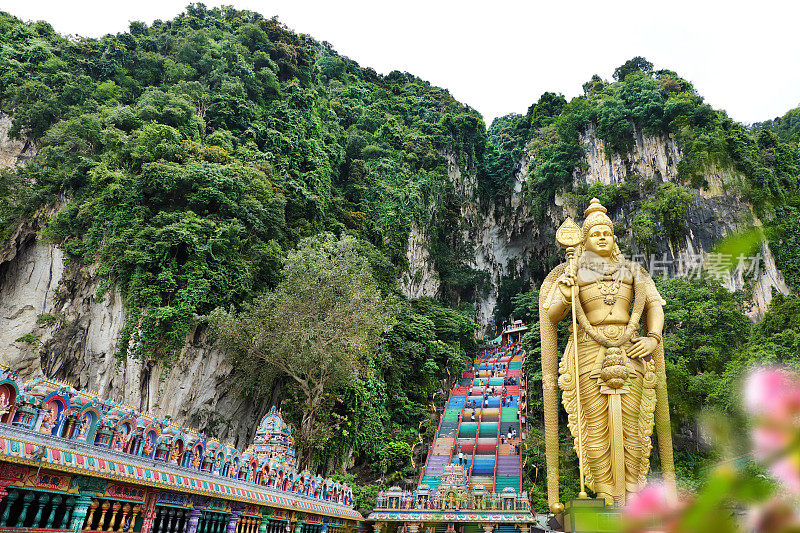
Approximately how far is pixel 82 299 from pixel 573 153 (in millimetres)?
21527

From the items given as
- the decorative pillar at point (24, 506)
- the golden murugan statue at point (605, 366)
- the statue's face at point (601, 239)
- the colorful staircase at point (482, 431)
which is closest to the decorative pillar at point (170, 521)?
the decorative pillar at point (24, 506)

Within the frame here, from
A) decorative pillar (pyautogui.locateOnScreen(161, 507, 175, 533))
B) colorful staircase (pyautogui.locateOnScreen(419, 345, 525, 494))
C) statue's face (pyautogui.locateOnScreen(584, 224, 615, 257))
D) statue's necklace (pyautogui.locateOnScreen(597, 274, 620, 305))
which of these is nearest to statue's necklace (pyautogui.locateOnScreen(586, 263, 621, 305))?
statue's necklace (pyautogui.locateOnScreen(597, 274, 620, 305))

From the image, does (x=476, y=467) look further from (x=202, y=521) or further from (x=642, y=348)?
(x=202, y=521)

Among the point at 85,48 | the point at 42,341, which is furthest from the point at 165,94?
the point at 42,341

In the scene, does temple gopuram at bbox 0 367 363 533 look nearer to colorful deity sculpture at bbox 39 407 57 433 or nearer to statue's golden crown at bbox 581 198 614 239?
colorful deity sculpture at bbox 39 407 57 433

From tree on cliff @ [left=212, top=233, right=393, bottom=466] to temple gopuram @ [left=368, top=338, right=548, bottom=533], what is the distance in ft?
8.60

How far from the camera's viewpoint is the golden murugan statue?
5.67 metres

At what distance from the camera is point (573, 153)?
26.0 metres

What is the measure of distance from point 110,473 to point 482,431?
13784mm

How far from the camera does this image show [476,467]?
14203mm

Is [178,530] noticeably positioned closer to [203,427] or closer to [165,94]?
[203,427]

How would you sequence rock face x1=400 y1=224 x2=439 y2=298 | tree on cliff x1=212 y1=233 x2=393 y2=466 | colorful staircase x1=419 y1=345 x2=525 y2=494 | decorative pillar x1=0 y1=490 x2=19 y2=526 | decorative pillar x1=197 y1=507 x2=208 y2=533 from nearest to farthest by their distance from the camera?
decorative pillar x1=0 y1=490 x2=19 y2=526 → decorative pillar x1=197 y1=507 x2=208 y2=533 → tree on cliff x1=212 y1=233 x2=393 y2=466 → colorful staircase x1=419 y1=345 x2=525 y2=494 → rock face x1=400 y1=224 x2=439 y2=298

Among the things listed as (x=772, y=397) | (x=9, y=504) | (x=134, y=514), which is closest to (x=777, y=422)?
(x=772, y=397)

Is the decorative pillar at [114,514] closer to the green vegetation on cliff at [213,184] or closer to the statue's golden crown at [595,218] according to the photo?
the statue's golden crown at [595,218]
